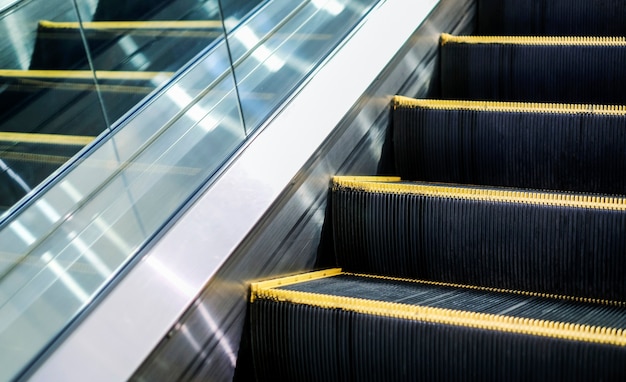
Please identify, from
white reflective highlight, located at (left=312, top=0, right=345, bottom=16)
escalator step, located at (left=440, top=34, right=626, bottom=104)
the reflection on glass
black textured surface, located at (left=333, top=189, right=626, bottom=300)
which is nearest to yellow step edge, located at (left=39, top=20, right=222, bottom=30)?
the reflection on glass

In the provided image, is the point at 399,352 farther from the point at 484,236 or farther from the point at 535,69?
the point at 535,69

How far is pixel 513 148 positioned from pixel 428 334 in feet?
3.42

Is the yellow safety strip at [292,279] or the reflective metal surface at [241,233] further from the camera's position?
the yellow safety strip at [292,279]

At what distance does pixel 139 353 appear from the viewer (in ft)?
5.60

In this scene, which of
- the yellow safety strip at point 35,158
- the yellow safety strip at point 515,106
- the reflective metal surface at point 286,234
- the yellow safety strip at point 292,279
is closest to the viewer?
the reflective metal surface at point 286,234

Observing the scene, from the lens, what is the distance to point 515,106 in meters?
2.83

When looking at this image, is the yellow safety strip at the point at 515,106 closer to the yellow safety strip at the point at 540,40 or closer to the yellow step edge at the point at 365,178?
the yellow step edge at the point at 365,178

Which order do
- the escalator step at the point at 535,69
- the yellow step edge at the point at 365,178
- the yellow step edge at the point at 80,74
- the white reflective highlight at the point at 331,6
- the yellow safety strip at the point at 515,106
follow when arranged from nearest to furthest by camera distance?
the yellow step edge at the point at 80,74 → the yellow step edge at the point at 365,178 → the yellow safety strip at the point at 515,106 → the white reflective highlight at the point at 331,6 → the escalator step at the point at 535,69

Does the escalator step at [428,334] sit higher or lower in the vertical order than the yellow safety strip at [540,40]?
lower

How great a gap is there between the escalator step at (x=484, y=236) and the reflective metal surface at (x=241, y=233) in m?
0.14

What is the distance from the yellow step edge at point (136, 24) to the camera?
246 centimetres

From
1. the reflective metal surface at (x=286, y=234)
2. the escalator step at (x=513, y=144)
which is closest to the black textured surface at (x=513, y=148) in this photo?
the escalator step at (x=513, y=144)

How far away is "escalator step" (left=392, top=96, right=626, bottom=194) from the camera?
266 cm

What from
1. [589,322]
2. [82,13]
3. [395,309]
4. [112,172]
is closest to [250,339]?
[395,309]
